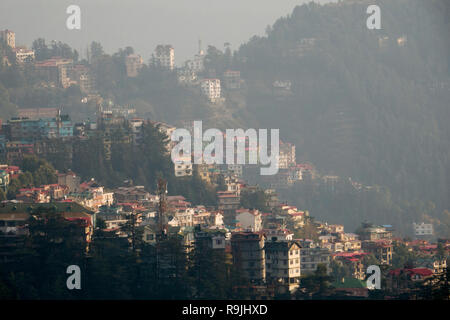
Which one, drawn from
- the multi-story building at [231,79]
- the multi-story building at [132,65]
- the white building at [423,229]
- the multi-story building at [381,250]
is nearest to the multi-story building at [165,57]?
the multi-story building at [132,65]

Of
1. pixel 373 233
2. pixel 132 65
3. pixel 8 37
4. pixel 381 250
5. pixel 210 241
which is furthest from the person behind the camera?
pixel 132 65

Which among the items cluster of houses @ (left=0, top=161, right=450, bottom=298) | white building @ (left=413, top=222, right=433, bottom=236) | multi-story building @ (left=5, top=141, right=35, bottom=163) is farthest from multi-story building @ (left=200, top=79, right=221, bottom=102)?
multi-story building @ (left=5, top=141, right=35, bottom=163)

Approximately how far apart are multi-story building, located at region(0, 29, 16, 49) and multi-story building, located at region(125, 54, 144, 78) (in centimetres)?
1269

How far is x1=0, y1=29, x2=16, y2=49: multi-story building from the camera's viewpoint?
101 meters

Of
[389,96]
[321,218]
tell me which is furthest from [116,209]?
[389,96]

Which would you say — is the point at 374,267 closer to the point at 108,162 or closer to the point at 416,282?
the point at 416,282

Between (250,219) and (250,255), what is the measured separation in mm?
13328

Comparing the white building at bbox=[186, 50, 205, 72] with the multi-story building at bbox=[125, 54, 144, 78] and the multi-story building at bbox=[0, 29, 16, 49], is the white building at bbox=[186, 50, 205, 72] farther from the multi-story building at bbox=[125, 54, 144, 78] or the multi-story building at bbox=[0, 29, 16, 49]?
the multi-story building at bbox=[0, 29, 16, 49]

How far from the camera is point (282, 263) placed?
4122cm

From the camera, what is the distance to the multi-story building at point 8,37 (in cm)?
10131

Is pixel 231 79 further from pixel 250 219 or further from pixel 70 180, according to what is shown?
pixel 250 219

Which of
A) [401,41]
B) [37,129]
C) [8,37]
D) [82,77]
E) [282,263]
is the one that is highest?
[401,41]

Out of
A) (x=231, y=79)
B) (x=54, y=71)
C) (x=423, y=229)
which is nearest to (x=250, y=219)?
A: (x=423, y=229)

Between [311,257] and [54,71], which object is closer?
[311,257]
